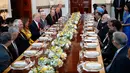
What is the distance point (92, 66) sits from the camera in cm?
317

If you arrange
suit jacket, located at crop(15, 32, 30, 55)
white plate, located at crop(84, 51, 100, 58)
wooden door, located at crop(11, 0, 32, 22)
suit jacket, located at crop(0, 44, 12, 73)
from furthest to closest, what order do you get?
wooden door, located at crop(11, 0, 32, 22), suit jacket, located at crop(15, 32, 30, 55), white plate, located at crop(84, 51, 100, 58), suit jacket, located at crop(0, 44, 12, 73)

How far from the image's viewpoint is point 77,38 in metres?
5.07

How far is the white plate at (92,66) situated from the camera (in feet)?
10.1

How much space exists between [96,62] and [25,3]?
895 centimetres

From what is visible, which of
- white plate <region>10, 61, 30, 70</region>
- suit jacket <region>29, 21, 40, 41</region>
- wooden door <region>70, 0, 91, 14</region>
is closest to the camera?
white plate <region>10, 61, 30, 70</region>

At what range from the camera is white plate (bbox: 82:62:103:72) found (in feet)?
10.1

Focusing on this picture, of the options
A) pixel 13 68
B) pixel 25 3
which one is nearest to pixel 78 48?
Result: pixel 13 68

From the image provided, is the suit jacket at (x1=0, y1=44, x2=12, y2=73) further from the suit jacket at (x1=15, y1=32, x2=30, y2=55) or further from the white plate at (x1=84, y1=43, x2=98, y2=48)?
the white plate at (x1=84, y1=43, x2=98, y2=48)

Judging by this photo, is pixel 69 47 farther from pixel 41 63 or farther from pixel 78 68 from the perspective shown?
pixel 41 63

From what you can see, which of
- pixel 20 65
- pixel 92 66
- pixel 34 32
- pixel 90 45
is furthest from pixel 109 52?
pixel 34 32

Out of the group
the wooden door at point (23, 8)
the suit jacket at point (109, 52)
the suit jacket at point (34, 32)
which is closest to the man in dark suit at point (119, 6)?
the wooden door at point (23, 8)

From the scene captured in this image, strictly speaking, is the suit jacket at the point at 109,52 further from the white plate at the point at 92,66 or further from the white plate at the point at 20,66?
the white plate at the point at 20,66

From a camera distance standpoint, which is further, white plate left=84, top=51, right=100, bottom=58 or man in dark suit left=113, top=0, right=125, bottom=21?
man in dark suit left=113, top=0, right=125, bottom=21

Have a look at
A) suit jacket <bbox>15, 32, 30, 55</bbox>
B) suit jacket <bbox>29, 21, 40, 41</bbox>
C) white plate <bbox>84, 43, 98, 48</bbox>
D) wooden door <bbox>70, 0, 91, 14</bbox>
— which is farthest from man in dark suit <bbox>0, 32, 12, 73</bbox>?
wooden door <bbox>70, 0, 91, 14</bbox>
